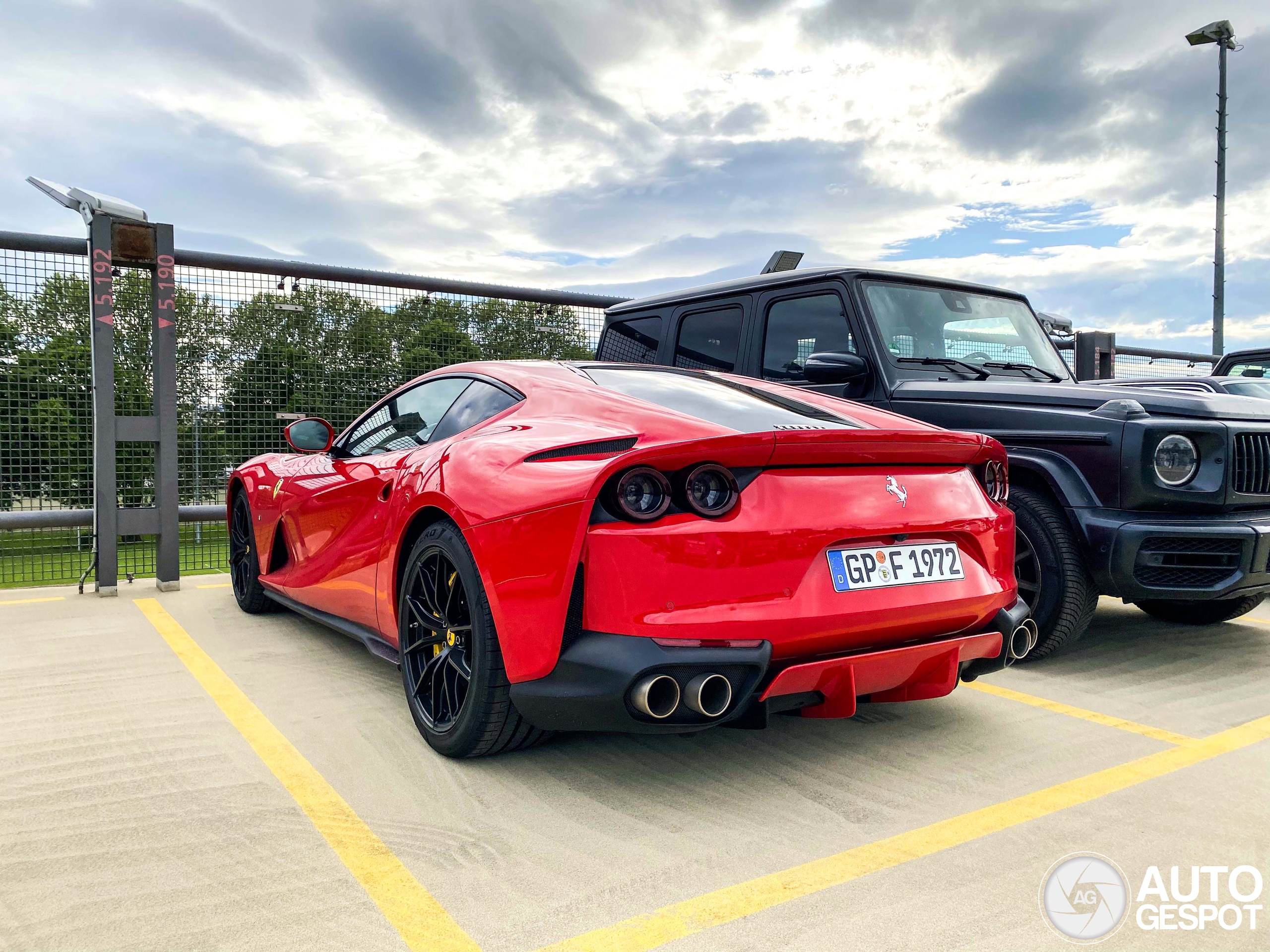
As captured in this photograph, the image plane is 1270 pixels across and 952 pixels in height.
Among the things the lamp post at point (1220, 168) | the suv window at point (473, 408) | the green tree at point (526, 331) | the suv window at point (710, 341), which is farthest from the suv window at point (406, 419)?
the lamp post at point (1220, 168)

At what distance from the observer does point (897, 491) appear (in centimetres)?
282

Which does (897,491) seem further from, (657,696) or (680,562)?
(657,696)

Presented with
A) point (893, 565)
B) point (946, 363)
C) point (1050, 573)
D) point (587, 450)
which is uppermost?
point (946, 363)

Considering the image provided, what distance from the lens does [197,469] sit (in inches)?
278

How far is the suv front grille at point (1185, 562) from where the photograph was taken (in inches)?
155

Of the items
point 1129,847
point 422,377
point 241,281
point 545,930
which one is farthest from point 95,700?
point 241,281

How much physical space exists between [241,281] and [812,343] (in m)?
4.68

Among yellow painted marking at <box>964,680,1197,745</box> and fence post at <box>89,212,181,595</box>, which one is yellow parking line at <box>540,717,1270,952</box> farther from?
fence post at <box>89,212,181,595</box>

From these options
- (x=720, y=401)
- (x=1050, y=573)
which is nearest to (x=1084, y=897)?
(x=720, y=401)

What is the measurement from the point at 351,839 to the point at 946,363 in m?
3.68

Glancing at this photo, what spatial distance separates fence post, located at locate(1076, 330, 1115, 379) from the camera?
9.41 m

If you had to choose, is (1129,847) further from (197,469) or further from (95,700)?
(197,469)

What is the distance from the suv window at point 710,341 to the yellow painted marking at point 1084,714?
2.27m

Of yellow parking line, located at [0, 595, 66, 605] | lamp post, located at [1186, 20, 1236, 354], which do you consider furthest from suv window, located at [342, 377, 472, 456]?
lamp post, located at [1186, 20, 1236, 354]
